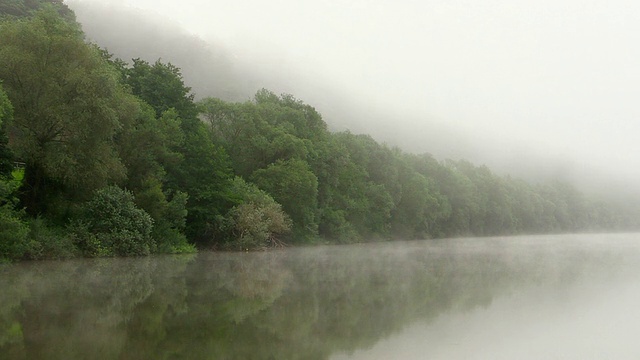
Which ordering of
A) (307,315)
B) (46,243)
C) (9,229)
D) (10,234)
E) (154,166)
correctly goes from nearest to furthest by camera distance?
(307,315)
(9,229)
(10,234)
(46,243)
(154,166)

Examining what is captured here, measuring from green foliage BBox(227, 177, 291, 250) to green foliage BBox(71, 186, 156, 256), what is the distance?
37.9 feet

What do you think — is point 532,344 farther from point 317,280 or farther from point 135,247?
point 135,247

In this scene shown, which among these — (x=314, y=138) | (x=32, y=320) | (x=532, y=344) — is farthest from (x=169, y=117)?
(x=532, y=344)

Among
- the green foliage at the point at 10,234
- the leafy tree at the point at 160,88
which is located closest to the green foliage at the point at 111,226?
the green foliage at the point at 10,234

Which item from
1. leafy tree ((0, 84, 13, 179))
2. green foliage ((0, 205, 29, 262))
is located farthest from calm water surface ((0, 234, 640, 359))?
leafy tree ((0, 84, 13, 179))

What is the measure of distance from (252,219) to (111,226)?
570 inches

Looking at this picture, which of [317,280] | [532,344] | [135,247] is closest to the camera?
[532,344]

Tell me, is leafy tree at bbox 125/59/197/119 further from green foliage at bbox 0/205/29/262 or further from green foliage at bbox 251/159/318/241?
green foliage at bbox 0/205/29/262

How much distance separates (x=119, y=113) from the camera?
36688mm

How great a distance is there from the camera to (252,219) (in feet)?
156

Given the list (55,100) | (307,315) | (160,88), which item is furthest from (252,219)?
(307,315)

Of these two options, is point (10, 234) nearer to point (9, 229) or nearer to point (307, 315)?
point (9, 229)

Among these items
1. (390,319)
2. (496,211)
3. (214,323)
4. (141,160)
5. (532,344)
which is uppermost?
(532,344)

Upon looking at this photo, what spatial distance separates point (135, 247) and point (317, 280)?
56.0ft
